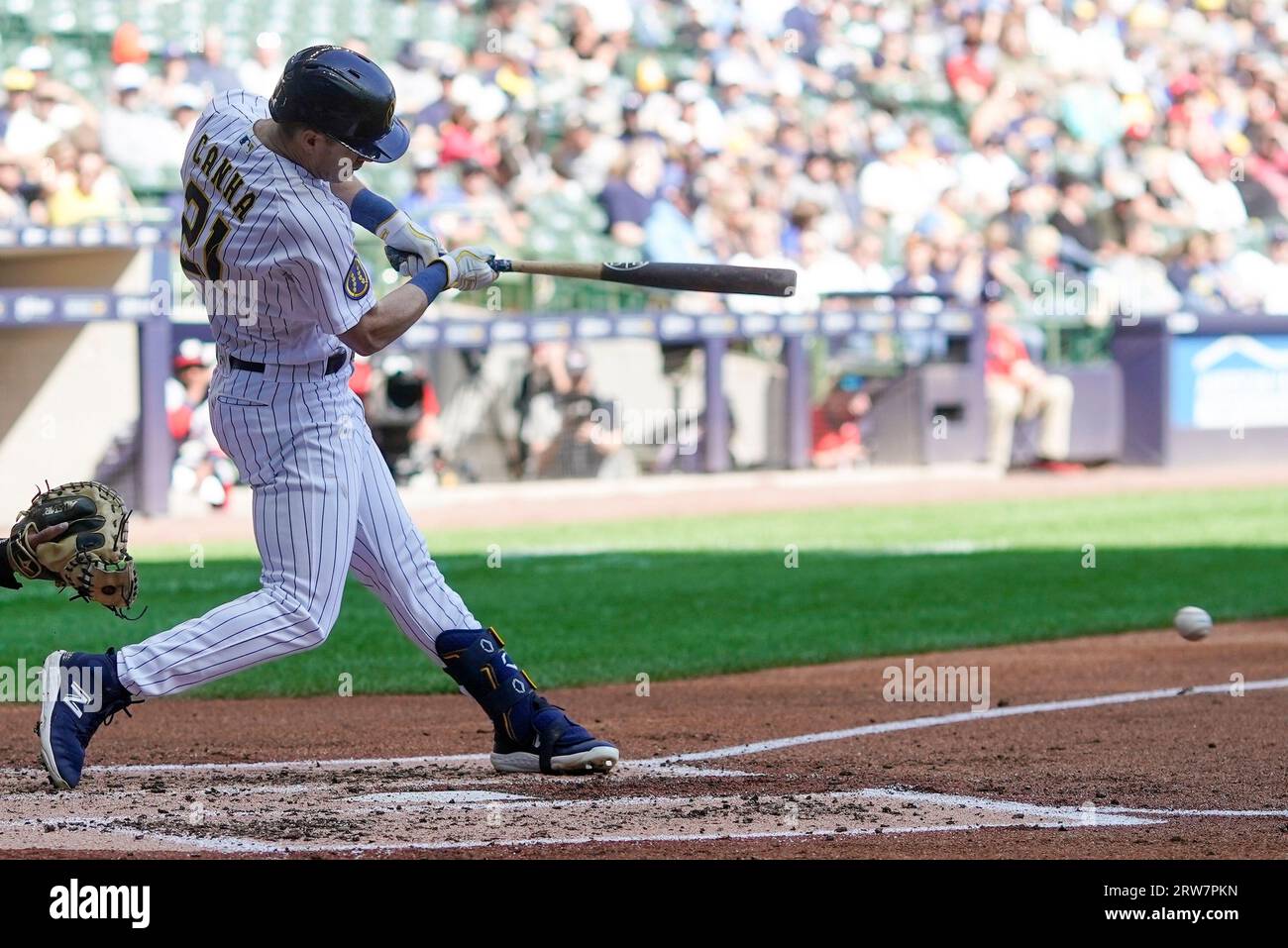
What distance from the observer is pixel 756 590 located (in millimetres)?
9656

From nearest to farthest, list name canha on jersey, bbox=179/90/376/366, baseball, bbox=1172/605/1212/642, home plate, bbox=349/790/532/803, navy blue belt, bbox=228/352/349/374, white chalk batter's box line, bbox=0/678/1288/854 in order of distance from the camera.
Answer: white chalk batter's box line, bbox=0/678/1288/854 < name canha on jersey, bbox=179/90/376/366 < navy blue belt, bbox=228/352/349/374 < home plate, bbox=349/790/532/803 < baseball, bbox=1172/605/1212/642

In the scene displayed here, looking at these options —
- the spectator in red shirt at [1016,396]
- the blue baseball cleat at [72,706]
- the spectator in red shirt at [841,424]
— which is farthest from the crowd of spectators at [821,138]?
the blue baseball cleat at [72,706]

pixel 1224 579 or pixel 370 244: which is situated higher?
pixel 370 244

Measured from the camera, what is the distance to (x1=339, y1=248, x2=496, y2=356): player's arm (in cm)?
433

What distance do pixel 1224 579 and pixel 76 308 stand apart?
22.0 feet

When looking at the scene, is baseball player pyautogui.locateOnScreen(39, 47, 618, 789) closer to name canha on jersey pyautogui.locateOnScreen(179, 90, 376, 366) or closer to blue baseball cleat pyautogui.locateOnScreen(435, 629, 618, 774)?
name canha on jersey pyautogui.locateOnScreen(179, 90, 376, 366)

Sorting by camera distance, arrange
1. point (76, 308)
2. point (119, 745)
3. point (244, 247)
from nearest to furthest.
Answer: point (244, 247) < point (119, 745) < point (76, 308)

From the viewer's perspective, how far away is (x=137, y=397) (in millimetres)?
11953

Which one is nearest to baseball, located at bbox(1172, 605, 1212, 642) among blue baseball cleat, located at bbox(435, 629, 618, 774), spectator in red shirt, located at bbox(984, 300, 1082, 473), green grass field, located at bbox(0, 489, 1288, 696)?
green grass field, located at bbox(0, 489, 1288, 696)

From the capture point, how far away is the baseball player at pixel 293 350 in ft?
14.0
